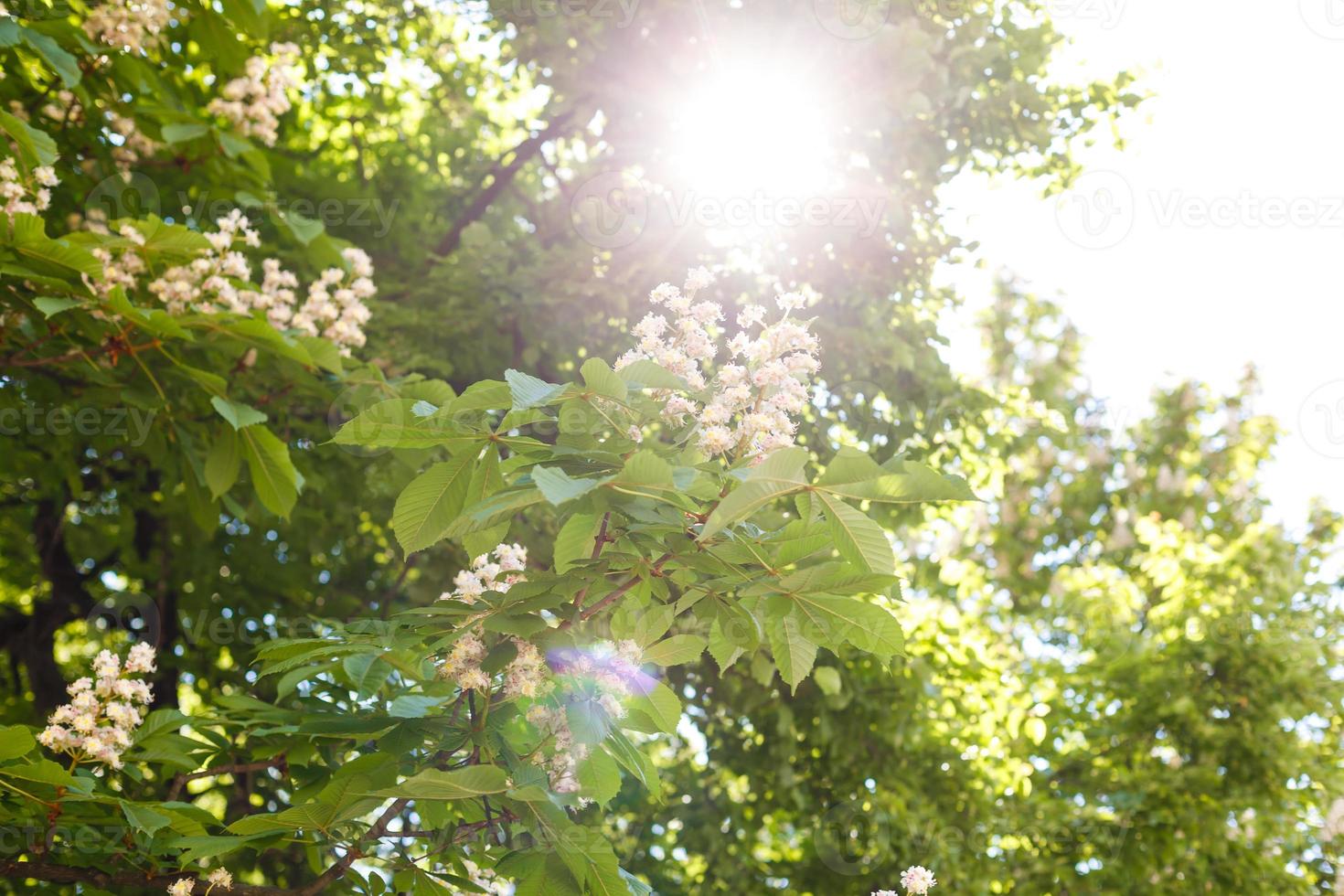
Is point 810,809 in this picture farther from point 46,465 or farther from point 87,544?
point 87,544

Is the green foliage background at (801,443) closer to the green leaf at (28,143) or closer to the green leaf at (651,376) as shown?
the green leaf at (28,143)

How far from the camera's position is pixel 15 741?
214 centimetres

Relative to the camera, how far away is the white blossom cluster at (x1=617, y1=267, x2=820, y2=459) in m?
2.05

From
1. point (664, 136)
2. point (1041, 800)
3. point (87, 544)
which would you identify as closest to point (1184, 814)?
point (1041, 800)

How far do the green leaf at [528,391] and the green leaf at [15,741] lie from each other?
4.12 ft

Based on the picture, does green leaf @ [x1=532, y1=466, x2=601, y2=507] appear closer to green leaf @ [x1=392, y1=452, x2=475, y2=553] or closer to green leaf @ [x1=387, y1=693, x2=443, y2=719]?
green leaf @ [x1=392, y1=452, x2=475, y2=553]

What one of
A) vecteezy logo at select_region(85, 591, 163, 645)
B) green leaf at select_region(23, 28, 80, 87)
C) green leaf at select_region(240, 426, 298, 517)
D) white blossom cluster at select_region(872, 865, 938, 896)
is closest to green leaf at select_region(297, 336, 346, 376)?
green leaf at select_region(240, 426, 298, 517)

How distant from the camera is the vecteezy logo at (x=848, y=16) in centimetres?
525

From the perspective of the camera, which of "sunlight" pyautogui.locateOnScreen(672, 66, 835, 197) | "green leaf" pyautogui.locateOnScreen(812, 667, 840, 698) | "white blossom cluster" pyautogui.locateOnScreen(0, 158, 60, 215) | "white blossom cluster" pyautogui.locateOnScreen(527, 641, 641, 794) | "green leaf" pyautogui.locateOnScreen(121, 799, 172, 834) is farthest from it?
"sunlight" pyautogui.locateOnScreen(672, 66, 835, 197)

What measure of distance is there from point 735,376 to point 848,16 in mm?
3827

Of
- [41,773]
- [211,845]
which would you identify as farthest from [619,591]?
[41,773]

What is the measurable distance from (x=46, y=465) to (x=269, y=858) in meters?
2.36

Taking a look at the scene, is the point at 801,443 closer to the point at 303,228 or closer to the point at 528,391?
the point at 303,228

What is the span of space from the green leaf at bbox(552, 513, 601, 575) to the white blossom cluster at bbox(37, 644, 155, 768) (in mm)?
1443
